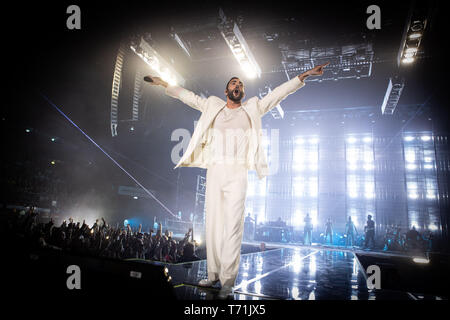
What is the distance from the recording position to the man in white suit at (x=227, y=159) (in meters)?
Answer: 2.06

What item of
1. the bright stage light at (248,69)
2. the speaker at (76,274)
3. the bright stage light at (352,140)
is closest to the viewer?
the speaker at (76,274)

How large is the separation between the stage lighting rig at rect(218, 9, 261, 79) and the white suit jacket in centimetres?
514

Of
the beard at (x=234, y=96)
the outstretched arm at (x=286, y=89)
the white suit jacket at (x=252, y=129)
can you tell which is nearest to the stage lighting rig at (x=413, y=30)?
the outstretched arm at (x=286, y=89)

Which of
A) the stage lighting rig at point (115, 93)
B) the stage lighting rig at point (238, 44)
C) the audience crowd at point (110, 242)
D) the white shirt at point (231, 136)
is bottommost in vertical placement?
the audience crowd at point (110, 242)

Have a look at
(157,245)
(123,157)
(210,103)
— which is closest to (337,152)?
(123,157)

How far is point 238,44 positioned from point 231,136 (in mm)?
5976

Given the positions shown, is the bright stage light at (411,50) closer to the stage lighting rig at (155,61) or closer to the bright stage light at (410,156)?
the stage lighting rig at (155,61)

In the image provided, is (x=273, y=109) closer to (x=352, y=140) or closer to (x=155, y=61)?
(x=155, y=61)

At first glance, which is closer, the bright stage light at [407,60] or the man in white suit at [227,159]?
the man in white suit at [227,159]

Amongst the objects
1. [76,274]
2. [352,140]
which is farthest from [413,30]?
[352,140]

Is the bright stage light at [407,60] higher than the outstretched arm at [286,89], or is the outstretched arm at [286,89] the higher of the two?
the bright stage light at [407,60]

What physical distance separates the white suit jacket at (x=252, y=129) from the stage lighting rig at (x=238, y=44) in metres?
5.14

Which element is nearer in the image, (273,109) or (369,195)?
(273,109)

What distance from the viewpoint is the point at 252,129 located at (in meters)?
2.30
